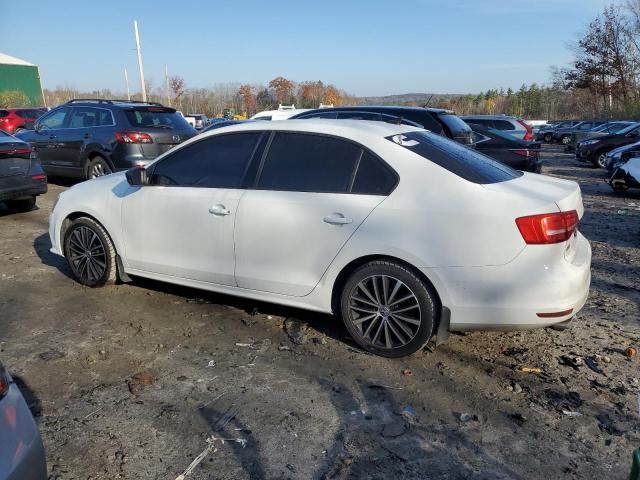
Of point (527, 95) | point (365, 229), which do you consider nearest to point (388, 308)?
point (365, 229)

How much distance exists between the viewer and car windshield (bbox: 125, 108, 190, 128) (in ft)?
31.6

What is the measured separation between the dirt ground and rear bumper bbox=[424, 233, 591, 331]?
40cm

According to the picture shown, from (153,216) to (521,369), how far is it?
3136 millimetres

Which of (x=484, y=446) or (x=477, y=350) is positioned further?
(x=477, y=350)

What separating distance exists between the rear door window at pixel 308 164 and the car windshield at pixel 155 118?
6.33 m

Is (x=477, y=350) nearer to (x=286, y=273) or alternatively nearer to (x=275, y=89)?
(x=286, y=273)

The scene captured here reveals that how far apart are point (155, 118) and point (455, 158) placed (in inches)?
296

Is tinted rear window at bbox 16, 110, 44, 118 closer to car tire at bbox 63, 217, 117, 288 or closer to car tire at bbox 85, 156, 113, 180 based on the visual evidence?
car tire at bbox 85, 156, 113, 180

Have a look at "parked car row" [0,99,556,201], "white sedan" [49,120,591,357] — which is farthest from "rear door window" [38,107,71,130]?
"white sedan" [49,120,591,357]

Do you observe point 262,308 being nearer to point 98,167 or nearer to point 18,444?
point 18,444

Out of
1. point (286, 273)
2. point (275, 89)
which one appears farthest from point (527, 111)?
point (286, 273)

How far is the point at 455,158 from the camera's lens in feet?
12.6

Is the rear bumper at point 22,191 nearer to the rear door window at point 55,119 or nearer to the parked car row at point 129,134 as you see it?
the parked car row at point 129,134

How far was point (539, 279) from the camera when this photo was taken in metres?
3.30
